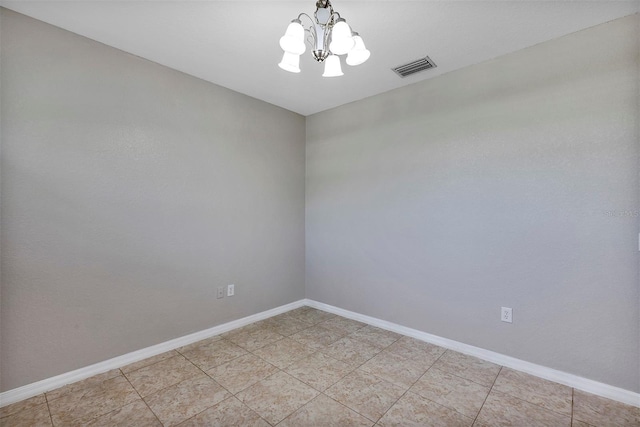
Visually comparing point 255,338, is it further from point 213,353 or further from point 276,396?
point 276,396

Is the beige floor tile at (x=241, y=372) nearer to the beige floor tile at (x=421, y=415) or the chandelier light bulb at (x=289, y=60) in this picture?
the beige floor tile at (x=421, y=415)

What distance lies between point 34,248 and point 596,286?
376 centimetres

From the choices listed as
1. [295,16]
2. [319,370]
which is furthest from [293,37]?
[319,370]

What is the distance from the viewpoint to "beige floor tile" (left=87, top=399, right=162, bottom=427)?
5.44ft

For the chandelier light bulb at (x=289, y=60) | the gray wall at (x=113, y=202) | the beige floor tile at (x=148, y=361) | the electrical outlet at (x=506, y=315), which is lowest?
the beige floor tile at (x=148, y=361)

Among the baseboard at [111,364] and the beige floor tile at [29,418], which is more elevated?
the baseboard at [111,364]

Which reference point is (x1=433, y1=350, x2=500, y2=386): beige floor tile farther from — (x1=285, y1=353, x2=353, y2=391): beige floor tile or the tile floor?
(x1=285, y1=353, x2=353, y2=391): beige floor tile

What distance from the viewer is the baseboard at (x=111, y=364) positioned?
185cm

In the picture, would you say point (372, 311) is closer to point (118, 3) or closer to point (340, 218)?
point (340, 218)

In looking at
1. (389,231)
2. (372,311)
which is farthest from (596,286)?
(372,311)

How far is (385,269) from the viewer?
3.03 meters

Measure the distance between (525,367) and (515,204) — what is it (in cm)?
124

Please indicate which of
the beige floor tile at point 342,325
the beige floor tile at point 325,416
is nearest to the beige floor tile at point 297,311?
the beige floor tile at point 342,325

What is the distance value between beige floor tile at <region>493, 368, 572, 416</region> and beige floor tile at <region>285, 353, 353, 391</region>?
109 cm
